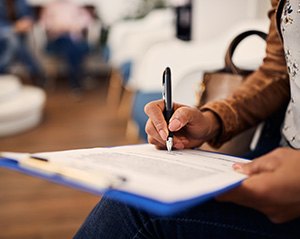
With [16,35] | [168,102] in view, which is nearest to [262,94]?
[168,102]

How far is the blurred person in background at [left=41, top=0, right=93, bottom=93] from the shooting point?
371 cm

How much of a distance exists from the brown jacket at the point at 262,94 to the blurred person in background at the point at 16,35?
9.66 feet

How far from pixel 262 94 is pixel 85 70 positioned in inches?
141

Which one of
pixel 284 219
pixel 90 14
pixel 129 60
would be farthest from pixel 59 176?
pixel 90 14

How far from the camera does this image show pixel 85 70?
4.21 metres

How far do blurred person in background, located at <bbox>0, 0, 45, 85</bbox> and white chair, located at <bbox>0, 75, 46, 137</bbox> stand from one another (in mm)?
546

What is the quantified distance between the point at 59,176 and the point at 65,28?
135 inches

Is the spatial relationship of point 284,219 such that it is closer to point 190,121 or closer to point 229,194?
point 229,194

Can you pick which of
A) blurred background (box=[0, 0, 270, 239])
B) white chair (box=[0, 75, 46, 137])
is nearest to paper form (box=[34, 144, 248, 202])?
blurred background (box=[0, 0, 270, 239])

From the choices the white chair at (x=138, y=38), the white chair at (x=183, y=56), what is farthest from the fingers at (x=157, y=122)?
the white chair at (x=138, y=38)

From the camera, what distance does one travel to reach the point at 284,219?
486 millimetres

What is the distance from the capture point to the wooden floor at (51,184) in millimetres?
1511

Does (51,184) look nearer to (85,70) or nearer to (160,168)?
(160,168)

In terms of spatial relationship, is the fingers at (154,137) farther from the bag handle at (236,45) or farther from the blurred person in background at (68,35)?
the blurred person in background at (68,35)
